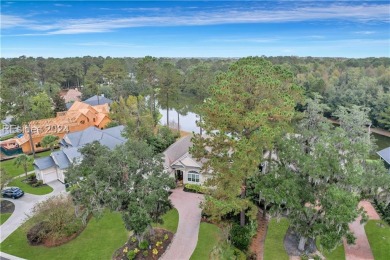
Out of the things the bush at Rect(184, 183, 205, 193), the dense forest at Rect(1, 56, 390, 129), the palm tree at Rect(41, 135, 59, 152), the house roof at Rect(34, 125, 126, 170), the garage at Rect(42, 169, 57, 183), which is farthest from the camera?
the dense forest at Rect(1, 56, 390, 129)

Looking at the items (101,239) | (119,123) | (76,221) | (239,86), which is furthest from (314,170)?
(119,123)

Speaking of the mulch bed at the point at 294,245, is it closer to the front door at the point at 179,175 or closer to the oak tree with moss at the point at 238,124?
the oak tree with moss at the point at 238,124

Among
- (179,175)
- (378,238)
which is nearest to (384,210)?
(378,238)

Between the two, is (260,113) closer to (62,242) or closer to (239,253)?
(239,253)

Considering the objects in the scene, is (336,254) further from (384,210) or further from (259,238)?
(384,210)

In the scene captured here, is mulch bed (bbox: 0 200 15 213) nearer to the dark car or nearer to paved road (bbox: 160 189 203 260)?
the dark car

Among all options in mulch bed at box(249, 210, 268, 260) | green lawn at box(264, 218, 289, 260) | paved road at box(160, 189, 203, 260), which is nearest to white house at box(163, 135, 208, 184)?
paved road at box(160, 189, 203, 260)
